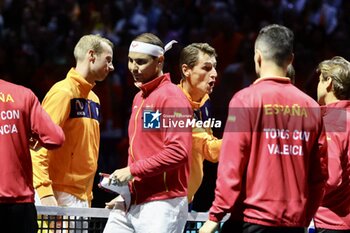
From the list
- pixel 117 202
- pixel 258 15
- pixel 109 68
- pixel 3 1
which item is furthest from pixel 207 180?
pixel 3 1

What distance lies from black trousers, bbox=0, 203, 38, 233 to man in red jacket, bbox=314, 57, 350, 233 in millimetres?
2009

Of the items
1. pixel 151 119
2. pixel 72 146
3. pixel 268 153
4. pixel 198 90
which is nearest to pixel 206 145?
pixel 198 90

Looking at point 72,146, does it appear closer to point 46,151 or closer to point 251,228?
point 46,151

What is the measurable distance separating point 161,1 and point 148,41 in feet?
26.7

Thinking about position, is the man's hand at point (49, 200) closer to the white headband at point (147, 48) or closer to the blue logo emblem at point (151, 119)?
the blue logo emblem at point (151, 119)

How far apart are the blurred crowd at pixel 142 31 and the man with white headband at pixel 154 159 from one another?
4.66m

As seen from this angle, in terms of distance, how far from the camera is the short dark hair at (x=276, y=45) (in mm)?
5863

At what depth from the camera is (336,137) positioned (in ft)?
22.0

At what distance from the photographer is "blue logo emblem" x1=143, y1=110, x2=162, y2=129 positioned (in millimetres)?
6809

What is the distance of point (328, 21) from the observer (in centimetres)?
1449

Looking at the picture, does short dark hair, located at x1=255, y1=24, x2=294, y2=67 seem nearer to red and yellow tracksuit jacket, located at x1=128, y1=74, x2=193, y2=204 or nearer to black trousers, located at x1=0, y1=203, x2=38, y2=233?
red and yellow tracksuit jacket, located at x1=128, y1=74, x2=193, y2=204

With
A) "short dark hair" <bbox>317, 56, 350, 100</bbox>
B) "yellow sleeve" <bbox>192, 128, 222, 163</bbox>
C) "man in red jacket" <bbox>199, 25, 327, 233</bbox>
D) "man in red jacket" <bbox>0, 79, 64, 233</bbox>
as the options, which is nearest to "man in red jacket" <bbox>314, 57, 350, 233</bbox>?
"short dark hair" <bbox>317, 56, 350, 100</bbox>

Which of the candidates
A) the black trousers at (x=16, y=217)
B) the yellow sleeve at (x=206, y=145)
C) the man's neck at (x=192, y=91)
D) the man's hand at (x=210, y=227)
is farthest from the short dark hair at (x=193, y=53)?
the man's hand at (x=210, y=227)

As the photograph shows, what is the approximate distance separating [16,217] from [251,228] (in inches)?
68.3
